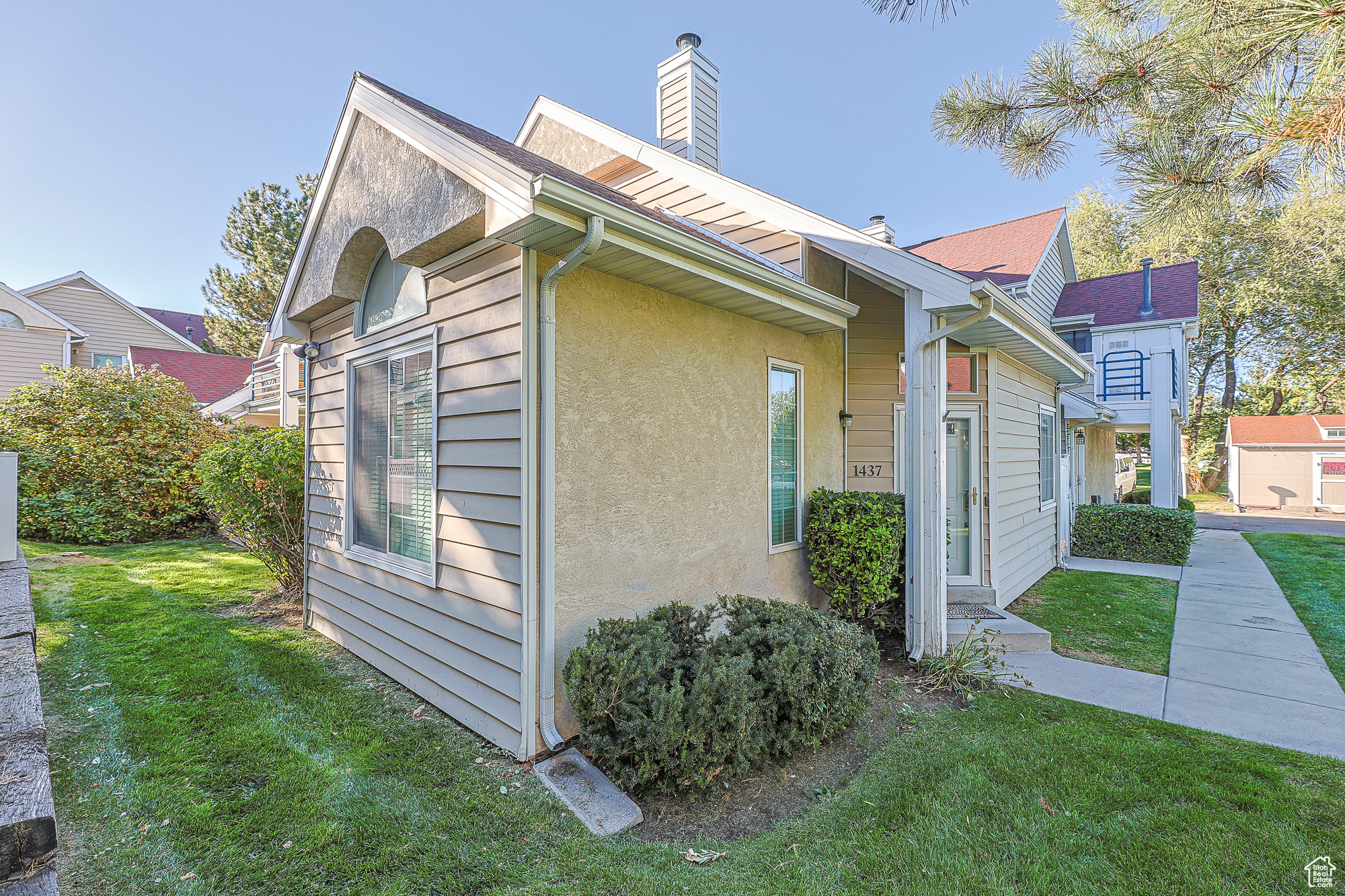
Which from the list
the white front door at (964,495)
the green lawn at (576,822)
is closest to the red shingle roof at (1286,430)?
the white front door at (964,495)

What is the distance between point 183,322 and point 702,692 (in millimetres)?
36288

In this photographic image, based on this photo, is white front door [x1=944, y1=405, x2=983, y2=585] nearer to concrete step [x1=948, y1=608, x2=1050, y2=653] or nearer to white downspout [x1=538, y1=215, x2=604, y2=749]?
concrete step [x1=948, y1=608, x2=1050, y2=653]

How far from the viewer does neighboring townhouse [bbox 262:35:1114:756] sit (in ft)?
11.2

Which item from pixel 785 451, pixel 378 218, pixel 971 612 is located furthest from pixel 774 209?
pixel 971 612

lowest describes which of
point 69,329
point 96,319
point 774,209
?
point 774,209

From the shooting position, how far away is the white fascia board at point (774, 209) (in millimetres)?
4754

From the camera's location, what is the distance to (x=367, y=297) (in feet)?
16.7

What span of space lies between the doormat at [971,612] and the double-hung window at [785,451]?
2013 millimetres

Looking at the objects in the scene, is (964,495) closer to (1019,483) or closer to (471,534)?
(1019,483)

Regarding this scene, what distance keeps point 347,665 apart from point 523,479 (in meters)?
2.99

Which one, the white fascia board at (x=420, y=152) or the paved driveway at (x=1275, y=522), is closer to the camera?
the white fascia board at (x=420, y=152)

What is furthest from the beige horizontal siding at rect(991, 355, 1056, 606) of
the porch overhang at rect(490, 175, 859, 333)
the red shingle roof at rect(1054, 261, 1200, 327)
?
the red shingle roof at rect(1054, 261, 1200, 327)

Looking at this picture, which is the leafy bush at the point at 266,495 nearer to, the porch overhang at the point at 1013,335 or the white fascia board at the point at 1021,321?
the porch overhang at the point at 1013,335

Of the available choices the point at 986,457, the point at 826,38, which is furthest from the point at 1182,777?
the point at 826,38
